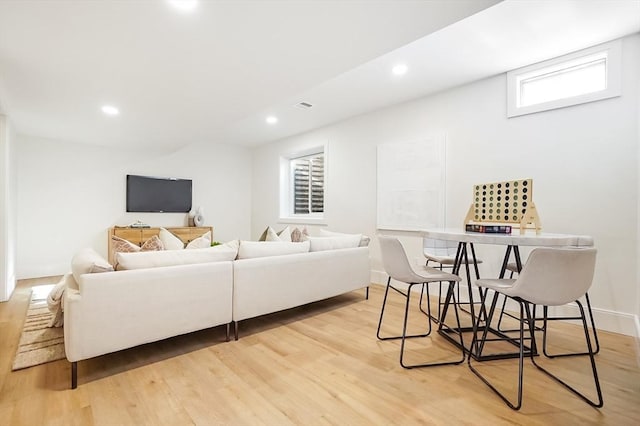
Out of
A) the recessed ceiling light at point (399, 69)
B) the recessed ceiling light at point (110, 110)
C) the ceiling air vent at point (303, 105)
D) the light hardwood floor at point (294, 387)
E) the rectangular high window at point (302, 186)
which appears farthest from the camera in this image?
the rectangular high window at point (302, 186)

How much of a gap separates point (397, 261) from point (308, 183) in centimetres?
416

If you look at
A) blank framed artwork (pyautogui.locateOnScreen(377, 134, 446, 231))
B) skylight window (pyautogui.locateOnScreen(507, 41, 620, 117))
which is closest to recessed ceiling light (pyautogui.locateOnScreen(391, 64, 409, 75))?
blank framed artwork (pyautogui.locateOnScreen(377, 134, 446, 231))

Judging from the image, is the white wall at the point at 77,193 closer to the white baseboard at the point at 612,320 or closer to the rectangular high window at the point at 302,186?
the rectangular high window at the point at 302,186

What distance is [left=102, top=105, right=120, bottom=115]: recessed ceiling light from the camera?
331 cm

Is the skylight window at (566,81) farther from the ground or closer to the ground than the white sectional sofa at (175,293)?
farther from the ground

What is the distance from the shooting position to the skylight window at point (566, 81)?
8.85 ft

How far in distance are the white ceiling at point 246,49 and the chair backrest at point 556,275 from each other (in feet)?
4.43

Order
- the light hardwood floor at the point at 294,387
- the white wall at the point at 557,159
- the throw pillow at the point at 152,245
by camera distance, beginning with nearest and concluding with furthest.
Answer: the light hardwood floor at the point at 294,387
the throw pillow at the point at 152,245
the white wall at the point at 557,159

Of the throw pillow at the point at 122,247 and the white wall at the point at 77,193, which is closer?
the throw pillow at the point at 122,247

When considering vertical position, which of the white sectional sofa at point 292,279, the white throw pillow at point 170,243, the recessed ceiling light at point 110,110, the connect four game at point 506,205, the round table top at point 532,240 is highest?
the recessed ceiling light at point 110,110

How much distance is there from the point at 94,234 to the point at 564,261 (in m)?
6.21

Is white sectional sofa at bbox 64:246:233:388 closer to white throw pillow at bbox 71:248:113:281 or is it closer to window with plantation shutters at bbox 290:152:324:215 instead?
white throw pillow at bbox 71:248:113:281

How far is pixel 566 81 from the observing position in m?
3.01

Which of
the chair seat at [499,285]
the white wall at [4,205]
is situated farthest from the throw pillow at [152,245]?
the chair seat at [499,285]
